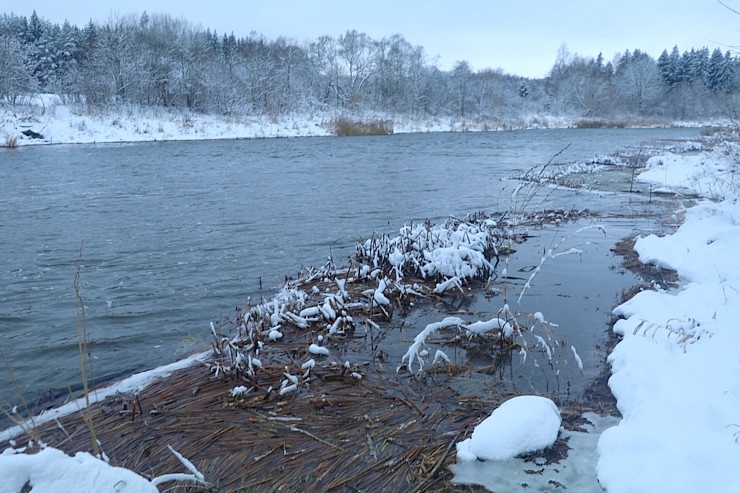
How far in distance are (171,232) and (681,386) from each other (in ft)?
28.6

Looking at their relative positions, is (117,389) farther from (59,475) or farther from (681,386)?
(681,386)

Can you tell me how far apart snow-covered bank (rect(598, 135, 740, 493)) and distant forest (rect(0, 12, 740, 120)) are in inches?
1644

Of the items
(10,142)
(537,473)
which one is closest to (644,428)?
(537,473)

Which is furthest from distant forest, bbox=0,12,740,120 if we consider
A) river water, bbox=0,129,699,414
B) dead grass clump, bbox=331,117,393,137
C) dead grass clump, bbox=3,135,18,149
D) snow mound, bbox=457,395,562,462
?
snow mound, bbox=457,395,562,462

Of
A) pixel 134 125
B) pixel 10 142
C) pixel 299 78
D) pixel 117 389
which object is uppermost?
pixel 299 78

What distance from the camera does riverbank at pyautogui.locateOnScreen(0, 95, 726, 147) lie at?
30406 mm

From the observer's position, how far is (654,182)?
1644 centimetres

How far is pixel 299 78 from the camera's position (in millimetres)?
62000

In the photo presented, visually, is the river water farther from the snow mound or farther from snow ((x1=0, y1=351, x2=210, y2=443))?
the snow mound

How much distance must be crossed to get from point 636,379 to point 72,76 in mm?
49233

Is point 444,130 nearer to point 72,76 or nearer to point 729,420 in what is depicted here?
point 72,76

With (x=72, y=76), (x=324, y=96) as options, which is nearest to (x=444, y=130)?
(x=324, y=96)

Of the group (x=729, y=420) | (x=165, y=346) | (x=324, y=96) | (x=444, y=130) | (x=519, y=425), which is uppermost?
(x=324, y=96)

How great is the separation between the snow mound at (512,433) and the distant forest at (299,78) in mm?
42204
